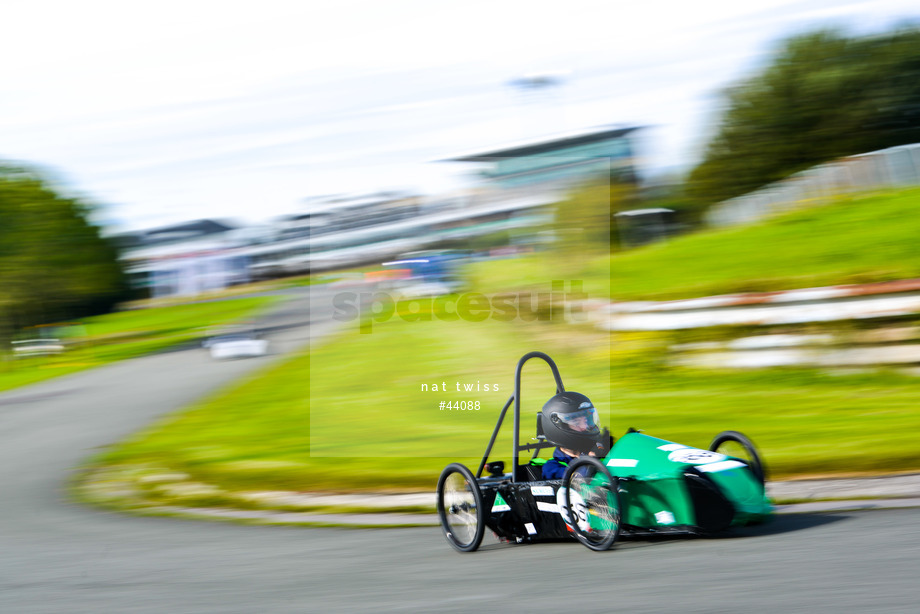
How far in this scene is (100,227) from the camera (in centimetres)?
5116

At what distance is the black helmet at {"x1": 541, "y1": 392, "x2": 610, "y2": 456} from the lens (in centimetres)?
628

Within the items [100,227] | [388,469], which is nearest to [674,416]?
[388,469]

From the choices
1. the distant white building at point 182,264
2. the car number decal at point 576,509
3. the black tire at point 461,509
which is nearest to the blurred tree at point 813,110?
the distant white building at point 182,264

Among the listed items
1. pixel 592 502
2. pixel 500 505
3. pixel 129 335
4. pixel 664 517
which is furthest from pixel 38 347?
pixel 664 517

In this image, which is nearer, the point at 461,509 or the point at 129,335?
the point at 461,509

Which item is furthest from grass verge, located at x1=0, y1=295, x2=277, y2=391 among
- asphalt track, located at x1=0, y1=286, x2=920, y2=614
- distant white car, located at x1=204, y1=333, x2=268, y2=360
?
asphalt track, located at x1=0, y1=286, x2=920, y2=614

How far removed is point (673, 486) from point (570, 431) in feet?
3.33

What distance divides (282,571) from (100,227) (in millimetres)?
49194

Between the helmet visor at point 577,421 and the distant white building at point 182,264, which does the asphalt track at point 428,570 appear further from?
the distant white building at point 182,264

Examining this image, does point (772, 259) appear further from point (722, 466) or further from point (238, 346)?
point (238, 346)

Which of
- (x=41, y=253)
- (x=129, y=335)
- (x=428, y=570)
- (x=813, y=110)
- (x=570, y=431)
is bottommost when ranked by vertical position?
(x=428, y=570)

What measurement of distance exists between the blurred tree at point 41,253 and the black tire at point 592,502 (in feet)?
143

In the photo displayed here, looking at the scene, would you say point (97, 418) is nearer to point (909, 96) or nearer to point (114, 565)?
point (114, 565)

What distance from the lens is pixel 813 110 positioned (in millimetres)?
41312
